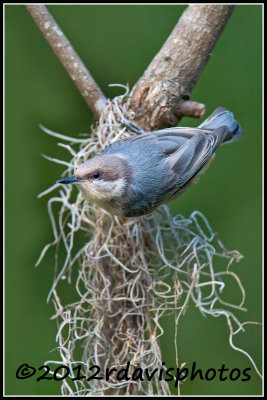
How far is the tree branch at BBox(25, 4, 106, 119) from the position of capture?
2.05 meters

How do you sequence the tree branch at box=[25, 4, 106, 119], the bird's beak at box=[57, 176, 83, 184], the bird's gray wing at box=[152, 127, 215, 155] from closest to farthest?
the bird's beak at box=[57, 176, 83, 184]
the bird's gray wing at box=[152, 127, 215, 155]
the tree branch at box=[25, 4, 106, 119]

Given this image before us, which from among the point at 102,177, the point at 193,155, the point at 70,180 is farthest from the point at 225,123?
the point at 70,180

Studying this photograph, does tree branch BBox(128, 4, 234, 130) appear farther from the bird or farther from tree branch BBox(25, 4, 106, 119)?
tree branch BBox(25, 4, 106, 119)

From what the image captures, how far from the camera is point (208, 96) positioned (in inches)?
97.7

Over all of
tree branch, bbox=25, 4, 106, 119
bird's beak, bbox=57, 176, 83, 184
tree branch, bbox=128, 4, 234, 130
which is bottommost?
bird's beak, bbox=57, 176, 83, 184

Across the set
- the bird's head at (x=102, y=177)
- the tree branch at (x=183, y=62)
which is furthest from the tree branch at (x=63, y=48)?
the bird's head at (x=102, y=177)

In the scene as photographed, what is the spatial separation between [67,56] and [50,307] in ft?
3.59

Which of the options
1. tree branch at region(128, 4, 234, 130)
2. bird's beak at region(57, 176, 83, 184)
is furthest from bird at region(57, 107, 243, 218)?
tree branch at region(128, 4, 234, 130)

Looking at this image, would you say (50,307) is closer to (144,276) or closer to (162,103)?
(144,276)

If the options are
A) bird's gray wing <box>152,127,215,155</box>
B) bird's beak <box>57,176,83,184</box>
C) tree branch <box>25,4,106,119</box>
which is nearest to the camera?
bird's beak <box>57,176,83,184</box>

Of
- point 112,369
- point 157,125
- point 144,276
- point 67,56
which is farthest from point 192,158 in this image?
point 112,369

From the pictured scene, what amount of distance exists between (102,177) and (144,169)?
0.17 m

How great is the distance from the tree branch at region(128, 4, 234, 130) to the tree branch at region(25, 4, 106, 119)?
228mm

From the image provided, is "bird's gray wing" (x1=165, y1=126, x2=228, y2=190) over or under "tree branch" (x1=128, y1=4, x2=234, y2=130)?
under
